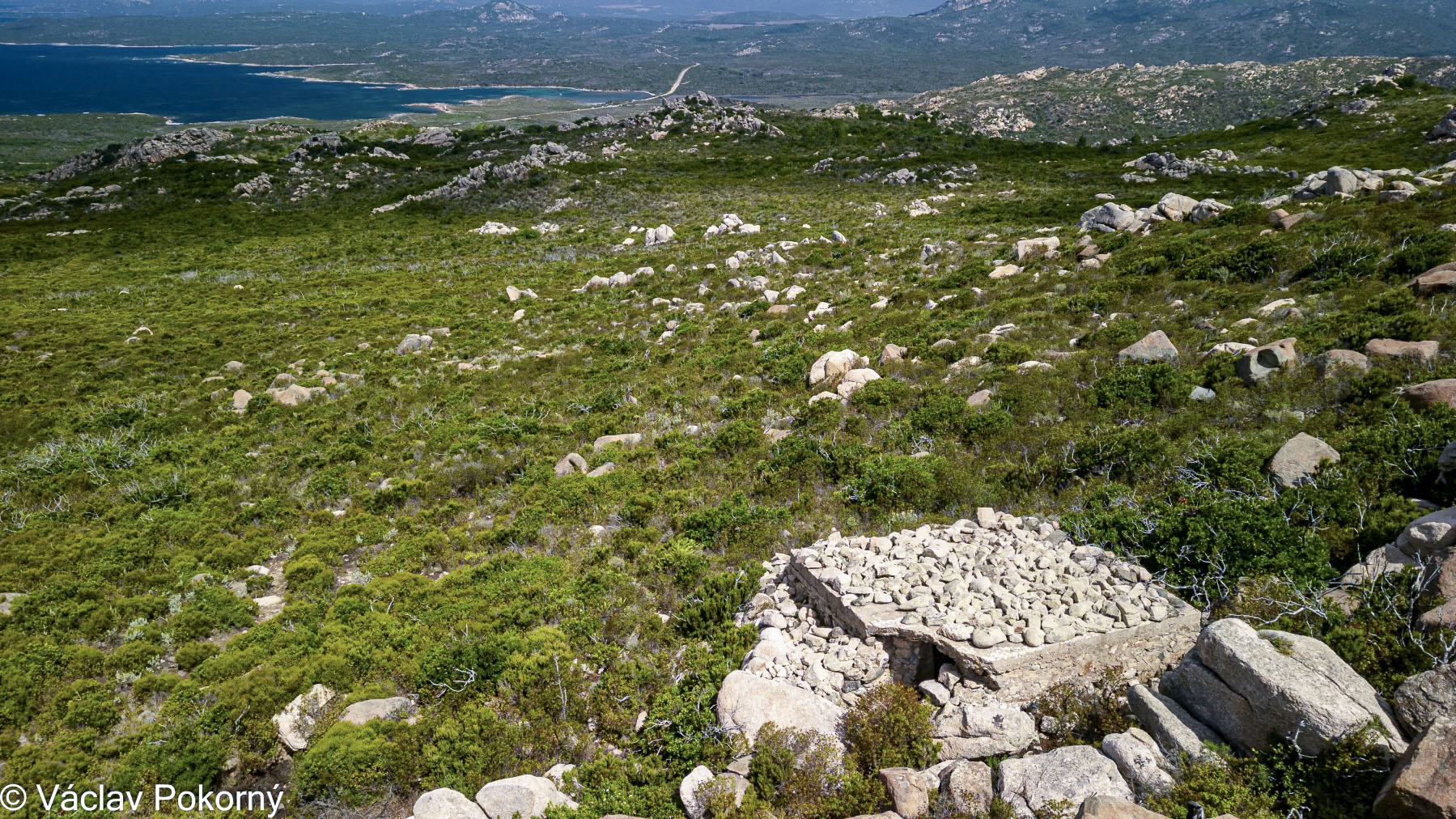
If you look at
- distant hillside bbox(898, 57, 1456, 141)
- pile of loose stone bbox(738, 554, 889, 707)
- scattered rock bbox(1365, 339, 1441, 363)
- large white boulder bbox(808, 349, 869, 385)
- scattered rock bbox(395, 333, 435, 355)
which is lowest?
pile of loose stone bbox(738, 554, 889, 707)

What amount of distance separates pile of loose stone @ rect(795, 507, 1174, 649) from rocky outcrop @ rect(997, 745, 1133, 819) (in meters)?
1.23

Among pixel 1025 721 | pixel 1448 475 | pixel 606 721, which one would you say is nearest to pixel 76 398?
pixel 606 721

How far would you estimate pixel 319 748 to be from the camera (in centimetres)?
699

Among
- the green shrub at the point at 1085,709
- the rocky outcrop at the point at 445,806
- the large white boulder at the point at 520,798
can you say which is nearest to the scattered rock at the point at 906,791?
the green shrub at the point at 1085,709

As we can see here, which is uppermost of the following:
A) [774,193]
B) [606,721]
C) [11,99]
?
[11,99]

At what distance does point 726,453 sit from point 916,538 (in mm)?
5633

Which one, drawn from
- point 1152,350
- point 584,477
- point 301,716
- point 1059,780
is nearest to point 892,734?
point 1059,780

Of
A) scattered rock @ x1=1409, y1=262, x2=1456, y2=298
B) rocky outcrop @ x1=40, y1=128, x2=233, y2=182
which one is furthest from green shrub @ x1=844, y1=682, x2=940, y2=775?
rocky outcrop @ x1=40, y1=128, x2=233, y2=182

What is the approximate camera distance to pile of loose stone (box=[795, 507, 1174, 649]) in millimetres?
6996

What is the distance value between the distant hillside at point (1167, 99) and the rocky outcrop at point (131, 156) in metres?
123

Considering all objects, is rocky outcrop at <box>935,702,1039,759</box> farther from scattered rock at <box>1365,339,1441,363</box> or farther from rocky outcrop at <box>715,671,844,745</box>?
scattered rock at <box>1365,339,1441,363</box>

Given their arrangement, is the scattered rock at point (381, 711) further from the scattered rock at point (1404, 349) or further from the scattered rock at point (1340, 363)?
the scattered rock at point (1404, 349)

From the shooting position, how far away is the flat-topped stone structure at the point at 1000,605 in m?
6.82

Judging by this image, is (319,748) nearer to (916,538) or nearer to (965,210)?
(916,538)
